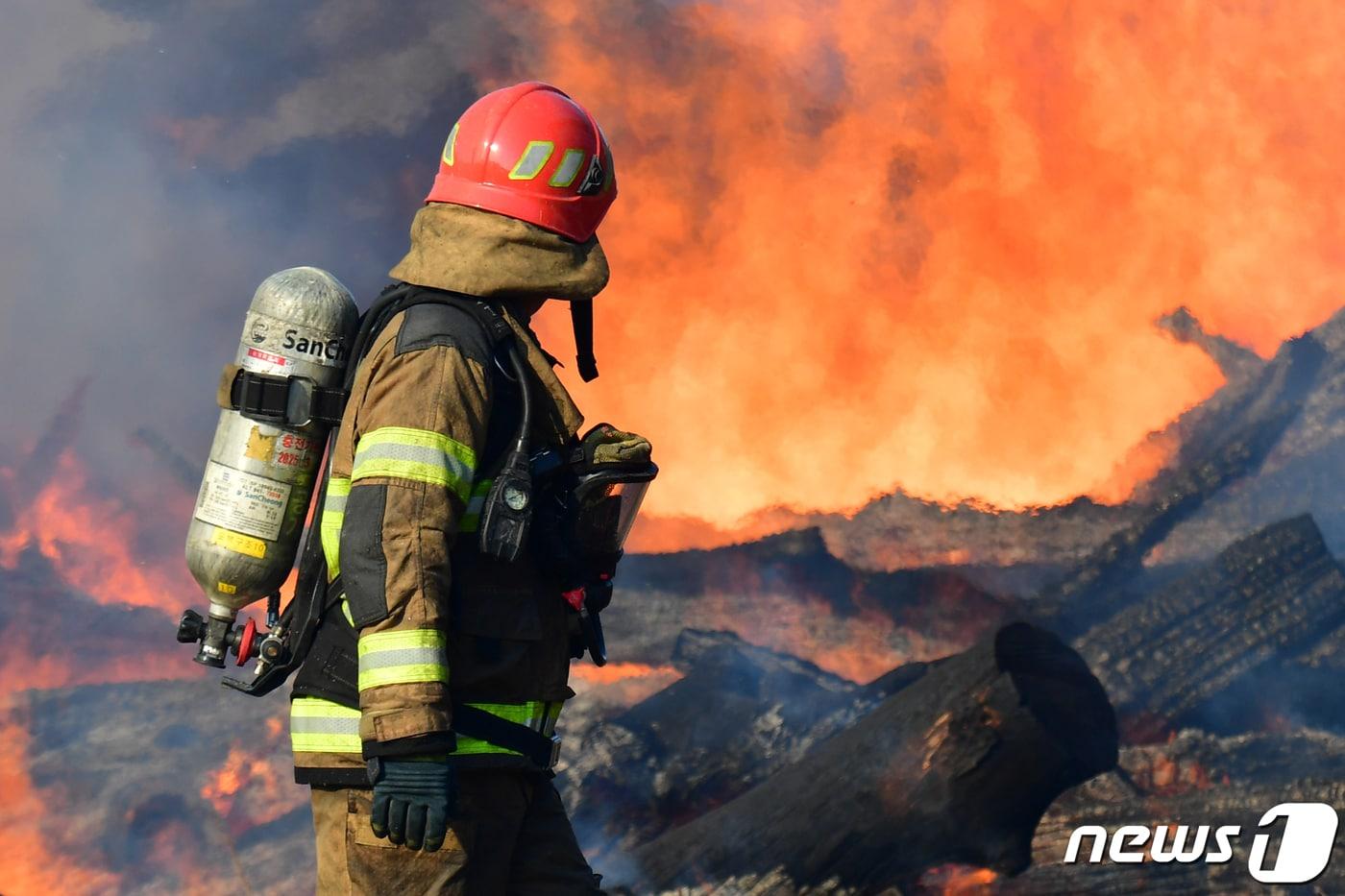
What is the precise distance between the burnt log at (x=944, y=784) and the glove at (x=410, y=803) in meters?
3.46

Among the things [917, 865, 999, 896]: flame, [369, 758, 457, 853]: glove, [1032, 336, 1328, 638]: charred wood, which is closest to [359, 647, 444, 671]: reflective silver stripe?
[369, 758, 457, 853]: glove

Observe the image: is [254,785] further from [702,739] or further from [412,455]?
[412,455]

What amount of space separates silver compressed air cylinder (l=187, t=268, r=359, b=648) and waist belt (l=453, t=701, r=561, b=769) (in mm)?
653

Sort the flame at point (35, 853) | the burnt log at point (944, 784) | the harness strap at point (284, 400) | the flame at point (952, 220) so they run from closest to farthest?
1. the harness strap at point (284, 400)
2. the burnt log at point (944, 784)
3. the flame at point (35, 853)
4. the flame at point (952, 220)

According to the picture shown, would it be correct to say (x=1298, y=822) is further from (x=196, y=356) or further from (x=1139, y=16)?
(x=196, y=356)

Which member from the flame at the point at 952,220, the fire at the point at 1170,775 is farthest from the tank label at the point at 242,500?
the fire at the point at 1170,775

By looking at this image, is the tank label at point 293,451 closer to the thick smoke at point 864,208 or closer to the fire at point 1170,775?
the thick smoke at point 864,208

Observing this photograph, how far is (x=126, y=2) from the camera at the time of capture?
277 inches

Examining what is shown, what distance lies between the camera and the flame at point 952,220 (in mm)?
7352

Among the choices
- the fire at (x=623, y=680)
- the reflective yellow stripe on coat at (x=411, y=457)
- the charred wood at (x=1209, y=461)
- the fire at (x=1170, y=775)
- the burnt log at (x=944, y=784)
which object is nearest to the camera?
the reflective yellow stripe on coat at (x=411, y=457)

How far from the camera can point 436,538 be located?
2.74m

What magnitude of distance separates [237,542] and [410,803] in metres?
0.82

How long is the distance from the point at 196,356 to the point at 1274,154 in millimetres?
5458

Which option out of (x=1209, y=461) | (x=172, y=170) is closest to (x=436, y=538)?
(x=172, y=170)
